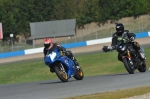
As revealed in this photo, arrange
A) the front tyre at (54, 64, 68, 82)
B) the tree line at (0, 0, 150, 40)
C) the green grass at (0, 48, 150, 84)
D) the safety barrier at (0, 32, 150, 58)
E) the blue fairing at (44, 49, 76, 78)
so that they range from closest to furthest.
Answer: the blue fairing at (44, 49, 76, 78) < the front tyre at (54, 64, 68, 82) < the green grass at (0, 48, 150, 84) < the safety barrier at (0, 32, 150, 58) < the tree line at (0, 0, 150, 40)

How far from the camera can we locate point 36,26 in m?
68.0

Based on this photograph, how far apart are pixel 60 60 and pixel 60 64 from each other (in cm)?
15

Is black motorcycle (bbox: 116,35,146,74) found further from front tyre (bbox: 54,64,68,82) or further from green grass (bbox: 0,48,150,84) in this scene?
green grass (bbox: 0,48,150,84)

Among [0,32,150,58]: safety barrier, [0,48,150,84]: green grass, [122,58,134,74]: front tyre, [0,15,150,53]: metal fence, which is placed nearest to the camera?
[122,58,134,74]: front tyre

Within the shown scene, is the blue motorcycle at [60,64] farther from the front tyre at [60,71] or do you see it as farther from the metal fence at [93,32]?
the metal fence at [93,32]

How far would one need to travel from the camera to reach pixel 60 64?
16.7 meters

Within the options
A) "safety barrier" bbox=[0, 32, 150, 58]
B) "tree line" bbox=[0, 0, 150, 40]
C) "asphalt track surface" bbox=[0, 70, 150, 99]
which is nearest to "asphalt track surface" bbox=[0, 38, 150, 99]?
"asphalt track surface" bbox=[0, 70, 150, 99]

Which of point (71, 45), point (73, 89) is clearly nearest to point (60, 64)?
point (73, 89)

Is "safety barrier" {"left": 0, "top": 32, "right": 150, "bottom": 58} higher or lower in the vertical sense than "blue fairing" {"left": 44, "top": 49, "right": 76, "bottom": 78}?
lower

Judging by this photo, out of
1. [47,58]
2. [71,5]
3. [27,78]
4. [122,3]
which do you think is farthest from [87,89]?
[71,5]

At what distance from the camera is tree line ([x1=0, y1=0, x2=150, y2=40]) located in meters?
72.9

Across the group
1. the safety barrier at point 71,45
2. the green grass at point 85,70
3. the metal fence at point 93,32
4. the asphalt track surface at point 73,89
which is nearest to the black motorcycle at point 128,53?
the asphalt track surface at point 73,89

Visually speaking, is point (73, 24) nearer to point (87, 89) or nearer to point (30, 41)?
point (30, 41)

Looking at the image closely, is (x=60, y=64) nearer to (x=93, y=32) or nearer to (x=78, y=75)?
(x=78, y=75)
